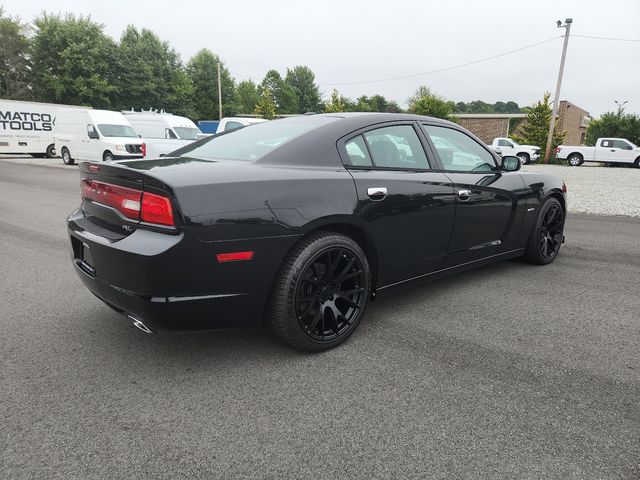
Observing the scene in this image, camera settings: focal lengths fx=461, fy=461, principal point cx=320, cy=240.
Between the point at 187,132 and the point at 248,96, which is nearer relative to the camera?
the point at 187,132

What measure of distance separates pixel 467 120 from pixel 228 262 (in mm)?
47518

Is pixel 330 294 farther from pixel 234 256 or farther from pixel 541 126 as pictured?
pixel 541 126

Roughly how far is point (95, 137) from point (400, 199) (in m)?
17.0

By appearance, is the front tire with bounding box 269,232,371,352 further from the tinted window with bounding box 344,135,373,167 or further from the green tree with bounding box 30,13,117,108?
the green tree with bounding box 30,13,117,108

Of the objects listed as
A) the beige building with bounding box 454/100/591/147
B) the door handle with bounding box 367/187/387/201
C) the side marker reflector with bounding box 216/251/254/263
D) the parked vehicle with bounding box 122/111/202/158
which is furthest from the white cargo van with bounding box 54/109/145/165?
the beige building with bounding box 454/100/591/147

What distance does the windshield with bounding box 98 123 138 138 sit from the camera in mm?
17047

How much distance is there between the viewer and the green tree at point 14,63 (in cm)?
4047

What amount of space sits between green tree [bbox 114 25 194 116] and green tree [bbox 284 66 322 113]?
3483 centimetres

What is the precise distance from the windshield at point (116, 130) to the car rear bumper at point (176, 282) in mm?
16337

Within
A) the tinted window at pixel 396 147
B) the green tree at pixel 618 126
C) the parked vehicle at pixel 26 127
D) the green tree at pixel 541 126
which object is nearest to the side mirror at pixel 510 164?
the tinted window at pixel 396 147

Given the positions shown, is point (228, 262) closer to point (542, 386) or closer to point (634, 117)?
point (542, 386)

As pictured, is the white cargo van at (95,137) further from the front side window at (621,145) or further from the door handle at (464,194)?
the front side window at (621,145)

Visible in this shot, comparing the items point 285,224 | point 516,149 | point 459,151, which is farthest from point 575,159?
point 285,224

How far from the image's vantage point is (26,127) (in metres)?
21.9
